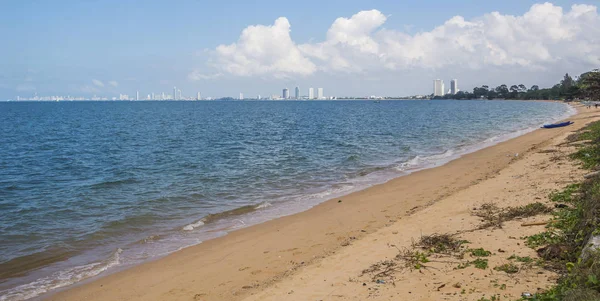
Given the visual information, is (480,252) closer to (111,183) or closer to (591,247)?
(591,247)

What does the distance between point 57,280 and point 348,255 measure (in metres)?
6.87

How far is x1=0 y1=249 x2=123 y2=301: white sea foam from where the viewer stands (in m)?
9.44

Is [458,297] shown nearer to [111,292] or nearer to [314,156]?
[111,292]

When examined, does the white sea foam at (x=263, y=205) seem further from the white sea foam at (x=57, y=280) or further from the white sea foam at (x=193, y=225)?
the white sea foam at (x=57, y=280)

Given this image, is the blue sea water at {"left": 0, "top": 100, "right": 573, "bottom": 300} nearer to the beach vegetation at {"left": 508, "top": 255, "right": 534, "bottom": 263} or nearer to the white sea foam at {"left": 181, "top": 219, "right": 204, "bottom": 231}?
the white sea foam at {"left": 181, "top": 219, "right": 204, "bottom": 231}

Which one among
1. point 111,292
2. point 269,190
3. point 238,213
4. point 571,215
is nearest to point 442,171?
point 269,190

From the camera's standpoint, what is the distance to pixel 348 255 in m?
9.41

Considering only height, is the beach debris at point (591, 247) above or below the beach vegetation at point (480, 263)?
above

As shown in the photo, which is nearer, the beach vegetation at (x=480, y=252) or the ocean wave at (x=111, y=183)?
the beach vegetation at (x=480, y=252)

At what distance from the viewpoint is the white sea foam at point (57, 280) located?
9.44 metres

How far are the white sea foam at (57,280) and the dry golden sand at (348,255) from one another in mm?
583

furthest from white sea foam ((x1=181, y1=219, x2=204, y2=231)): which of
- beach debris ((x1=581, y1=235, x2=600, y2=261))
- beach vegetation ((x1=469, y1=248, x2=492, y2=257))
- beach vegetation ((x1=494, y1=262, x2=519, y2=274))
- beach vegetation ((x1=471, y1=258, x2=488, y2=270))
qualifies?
beach debris ((x1=581, y1=235, x2=600, y2=261))

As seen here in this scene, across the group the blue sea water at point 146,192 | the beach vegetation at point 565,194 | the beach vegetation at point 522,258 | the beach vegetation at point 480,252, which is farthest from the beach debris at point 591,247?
the blue sea water at point 146,192

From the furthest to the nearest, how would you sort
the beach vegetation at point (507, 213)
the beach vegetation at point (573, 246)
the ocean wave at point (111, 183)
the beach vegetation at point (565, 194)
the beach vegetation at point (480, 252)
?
the ocean wave at point (111, 183) → the beach vegetation at point (565, 194) → the beach vegetation at point (507, 213) → the beach vegetation at point (480, 252) → the beach vegetation at point (573, 246)
